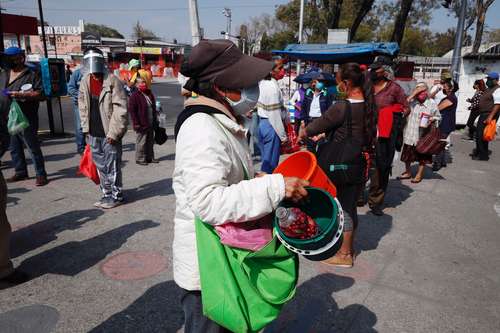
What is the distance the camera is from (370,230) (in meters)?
4.81

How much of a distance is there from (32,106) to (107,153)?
191 centimetres

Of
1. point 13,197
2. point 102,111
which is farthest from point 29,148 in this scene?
point 102,111

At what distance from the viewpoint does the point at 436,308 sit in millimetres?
3182

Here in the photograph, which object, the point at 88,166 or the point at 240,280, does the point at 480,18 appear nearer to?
the point at 88,166

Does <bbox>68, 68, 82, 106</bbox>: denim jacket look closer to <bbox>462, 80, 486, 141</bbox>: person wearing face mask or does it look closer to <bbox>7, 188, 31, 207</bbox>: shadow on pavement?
<bbox>7, 188, 31, 207</bbox>: shadow on pavement

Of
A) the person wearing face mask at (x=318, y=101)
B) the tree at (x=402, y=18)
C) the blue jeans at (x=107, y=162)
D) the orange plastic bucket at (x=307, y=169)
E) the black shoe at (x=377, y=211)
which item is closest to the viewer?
the orange plastic bucket at (x=307, y=169)

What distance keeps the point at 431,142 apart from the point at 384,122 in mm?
2196

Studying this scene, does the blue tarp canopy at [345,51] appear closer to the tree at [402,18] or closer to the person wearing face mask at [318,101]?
the person wearing face mask at [318,101]

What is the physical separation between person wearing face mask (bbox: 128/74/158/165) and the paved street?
1.36m

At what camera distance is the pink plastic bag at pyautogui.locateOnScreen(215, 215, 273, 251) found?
1469mm

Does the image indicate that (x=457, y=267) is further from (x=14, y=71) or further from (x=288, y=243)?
(x=14, y=71)

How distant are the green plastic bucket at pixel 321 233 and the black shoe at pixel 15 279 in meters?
2.89

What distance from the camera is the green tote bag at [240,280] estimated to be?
147 centimetres

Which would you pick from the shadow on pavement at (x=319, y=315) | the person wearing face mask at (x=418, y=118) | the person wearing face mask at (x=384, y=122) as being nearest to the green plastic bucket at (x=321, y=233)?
the shadow on pavement at (x=319, y=315)
